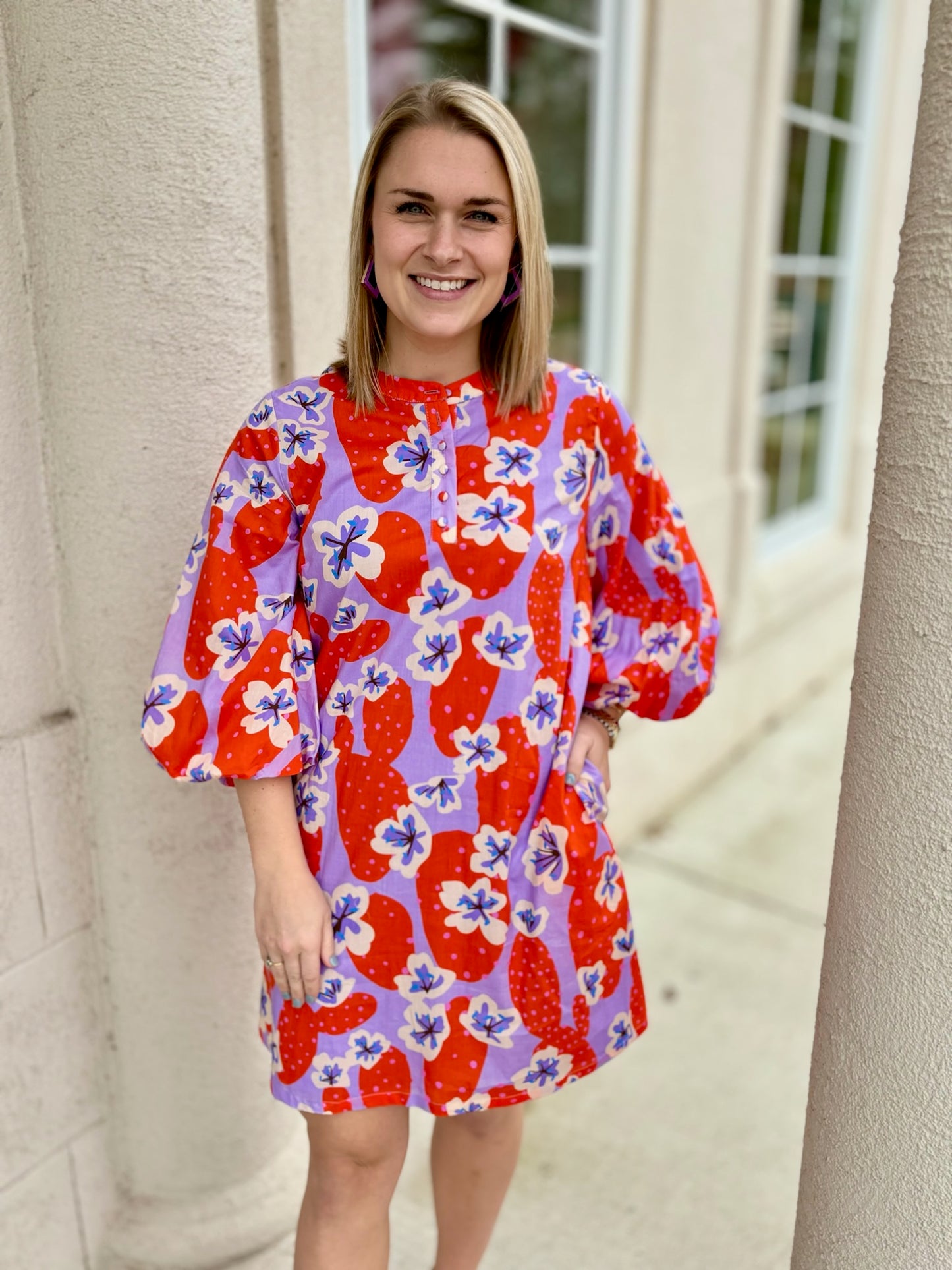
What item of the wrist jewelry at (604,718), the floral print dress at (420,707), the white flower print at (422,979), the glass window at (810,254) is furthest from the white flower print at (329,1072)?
the glass window at (810,254)

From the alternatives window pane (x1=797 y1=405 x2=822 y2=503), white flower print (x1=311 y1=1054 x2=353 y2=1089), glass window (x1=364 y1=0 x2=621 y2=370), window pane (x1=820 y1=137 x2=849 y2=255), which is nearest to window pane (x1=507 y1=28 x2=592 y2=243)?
glass window (x1=364 y1=0 x2=621 y2=370)

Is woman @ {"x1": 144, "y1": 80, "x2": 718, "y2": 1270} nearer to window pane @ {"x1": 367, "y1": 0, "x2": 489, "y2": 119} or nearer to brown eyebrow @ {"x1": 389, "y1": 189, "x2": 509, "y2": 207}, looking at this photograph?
brown eyebrow @ {"x1": 389, "y1": 189, "x2": 509, "y2": 207}

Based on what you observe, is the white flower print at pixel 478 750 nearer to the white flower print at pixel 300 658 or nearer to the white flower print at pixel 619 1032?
the white flower print at pixel 300 658

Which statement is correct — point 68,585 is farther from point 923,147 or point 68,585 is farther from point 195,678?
point 923,147

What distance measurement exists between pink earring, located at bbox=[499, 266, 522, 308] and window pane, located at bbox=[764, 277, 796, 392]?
330cm

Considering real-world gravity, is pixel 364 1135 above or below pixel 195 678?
below

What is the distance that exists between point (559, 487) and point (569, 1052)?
0.76 meters

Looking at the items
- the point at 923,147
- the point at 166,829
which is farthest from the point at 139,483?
the point at 923,147

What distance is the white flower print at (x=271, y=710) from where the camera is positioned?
1.30 m

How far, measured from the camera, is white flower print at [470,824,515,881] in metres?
1.39

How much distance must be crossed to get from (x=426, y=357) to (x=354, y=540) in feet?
0.84

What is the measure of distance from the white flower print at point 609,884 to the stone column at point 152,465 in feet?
2.07

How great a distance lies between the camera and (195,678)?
1316 millimetres

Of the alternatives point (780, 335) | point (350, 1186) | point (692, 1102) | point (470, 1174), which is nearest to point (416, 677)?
point (350, 1186)
